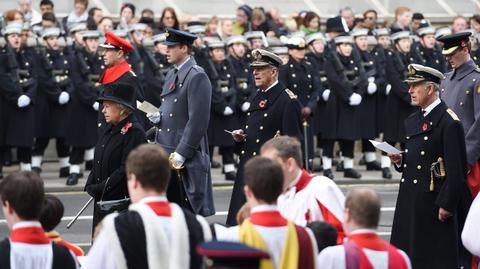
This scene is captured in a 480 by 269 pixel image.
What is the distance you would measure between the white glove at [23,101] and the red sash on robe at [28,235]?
12998mm

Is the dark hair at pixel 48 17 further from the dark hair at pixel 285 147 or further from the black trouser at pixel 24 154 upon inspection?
the dark hair at pixel 285 147

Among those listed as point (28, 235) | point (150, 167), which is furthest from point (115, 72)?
point (150, 167)

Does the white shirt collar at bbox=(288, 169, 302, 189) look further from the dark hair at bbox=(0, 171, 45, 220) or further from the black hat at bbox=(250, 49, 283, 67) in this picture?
the black hat at bbox=(250, 49, 283, 67)

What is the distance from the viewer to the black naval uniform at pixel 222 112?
2144cm

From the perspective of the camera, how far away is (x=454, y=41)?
40.3ft

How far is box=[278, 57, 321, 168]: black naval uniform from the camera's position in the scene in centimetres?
2045

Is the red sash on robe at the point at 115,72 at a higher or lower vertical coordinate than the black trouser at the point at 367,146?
higher

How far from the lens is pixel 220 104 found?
21.4 meters

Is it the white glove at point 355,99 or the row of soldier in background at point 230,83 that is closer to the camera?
the row of soldier in background at point 230,83

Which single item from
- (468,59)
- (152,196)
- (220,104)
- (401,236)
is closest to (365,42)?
(220,104)

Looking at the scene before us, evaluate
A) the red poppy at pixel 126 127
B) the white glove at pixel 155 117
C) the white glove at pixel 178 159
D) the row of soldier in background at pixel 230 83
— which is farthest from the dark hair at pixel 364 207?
the row of soldier in background at pixel 230 83

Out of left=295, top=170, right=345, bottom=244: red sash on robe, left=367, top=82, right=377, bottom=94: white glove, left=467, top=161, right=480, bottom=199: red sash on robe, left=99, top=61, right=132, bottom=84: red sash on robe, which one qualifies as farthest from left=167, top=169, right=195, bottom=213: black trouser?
left=367, top=82, right=377, bottom=94: white glove

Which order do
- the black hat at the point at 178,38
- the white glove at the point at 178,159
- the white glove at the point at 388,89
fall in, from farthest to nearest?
1. the white glove at the point at 388,89
2. the black hat at the point at 178,38
3. the white glove at the point at 178,159

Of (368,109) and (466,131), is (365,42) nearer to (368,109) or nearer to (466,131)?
(368,109)
